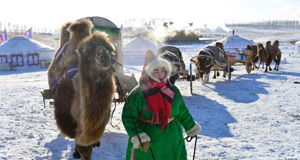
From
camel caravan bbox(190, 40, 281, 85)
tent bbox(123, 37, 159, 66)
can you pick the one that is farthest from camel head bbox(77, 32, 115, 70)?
tent bbox(123, 37, 159, 66)

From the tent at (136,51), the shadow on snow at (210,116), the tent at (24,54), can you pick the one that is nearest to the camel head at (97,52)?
the shadow on snow at (210,116)

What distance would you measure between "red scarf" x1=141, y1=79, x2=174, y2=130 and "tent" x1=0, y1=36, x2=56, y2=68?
1902 centimetres

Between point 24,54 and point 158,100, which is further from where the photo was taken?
point 24,54

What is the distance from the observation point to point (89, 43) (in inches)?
105

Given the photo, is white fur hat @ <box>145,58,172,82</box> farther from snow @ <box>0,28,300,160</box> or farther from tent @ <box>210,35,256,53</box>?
tent @ <box>210,35,256,53</box>

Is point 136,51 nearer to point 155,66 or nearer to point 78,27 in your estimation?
point 78,27

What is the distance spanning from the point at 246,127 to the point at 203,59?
4.35 m

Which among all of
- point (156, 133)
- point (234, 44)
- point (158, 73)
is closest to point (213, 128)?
point (156, 133)

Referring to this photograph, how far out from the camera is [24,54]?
65.0 feet

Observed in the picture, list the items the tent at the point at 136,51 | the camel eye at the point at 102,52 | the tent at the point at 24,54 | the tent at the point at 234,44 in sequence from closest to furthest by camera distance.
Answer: the camel eye at the point at 102,52 → the tent at the point at 24,54 → the tent at the point at 136,51 → the tent at the point at 234,44

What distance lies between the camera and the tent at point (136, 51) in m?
22.0

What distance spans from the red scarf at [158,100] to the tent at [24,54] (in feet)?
62.4

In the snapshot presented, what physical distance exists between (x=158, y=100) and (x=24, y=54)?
66.2ft

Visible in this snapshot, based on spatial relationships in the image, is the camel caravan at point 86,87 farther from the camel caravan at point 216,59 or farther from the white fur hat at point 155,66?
the camel caravan at point 216,59
